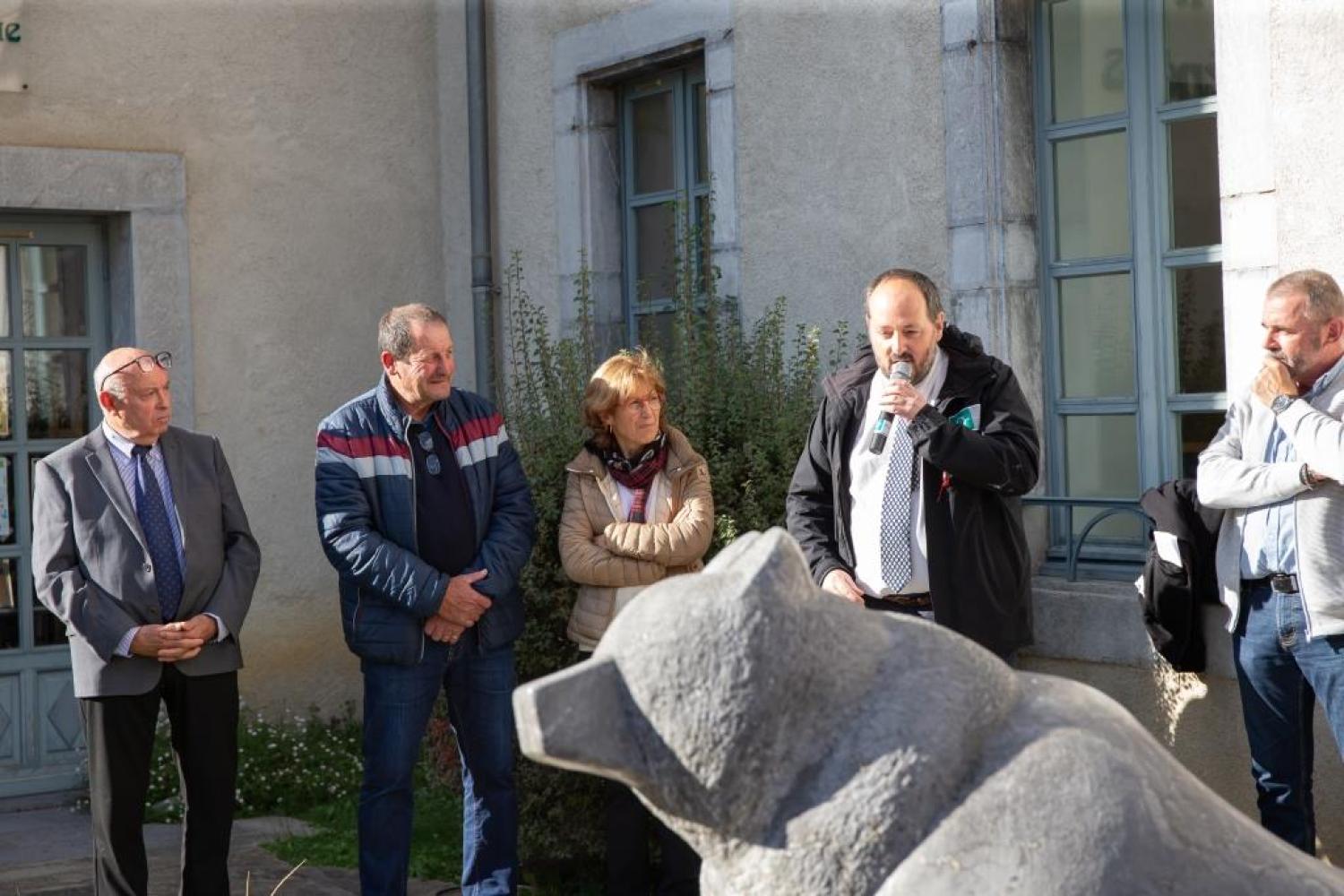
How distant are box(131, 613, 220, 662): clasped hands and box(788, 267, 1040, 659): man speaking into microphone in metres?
1.69

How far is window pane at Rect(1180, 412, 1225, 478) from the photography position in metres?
5.74

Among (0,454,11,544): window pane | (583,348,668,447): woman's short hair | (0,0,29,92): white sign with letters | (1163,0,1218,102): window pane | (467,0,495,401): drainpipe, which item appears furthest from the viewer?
(467,0,495,401): drainpipe

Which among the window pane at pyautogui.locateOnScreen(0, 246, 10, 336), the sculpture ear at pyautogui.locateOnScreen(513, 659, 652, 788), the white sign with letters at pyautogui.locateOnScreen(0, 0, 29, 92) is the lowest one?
the sculpture ear at pyautogui.locateOnScreen(513, 659, 652, 788)

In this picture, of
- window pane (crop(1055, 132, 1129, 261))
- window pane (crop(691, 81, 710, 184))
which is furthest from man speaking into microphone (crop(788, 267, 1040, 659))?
window pane (crop(691, 81, 710, 184))

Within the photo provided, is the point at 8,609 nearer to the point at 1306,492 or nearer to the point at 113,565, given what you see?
the point at 113,565

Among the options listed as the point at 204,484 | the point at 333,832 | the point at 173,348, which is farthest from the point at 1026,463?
the point at 173,348

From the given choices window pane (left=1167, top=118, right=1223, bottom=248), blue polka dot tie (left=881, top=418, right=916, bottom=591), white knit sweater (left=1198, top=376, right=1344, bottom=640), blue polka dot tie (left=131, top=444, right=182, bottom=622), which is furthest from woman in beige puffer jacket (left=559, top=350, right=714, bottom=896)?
window pane (left=1167, top=118, right=1223, bottom=248)

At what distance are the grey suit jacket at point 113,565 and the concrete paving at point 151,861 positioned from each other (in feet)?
3.28

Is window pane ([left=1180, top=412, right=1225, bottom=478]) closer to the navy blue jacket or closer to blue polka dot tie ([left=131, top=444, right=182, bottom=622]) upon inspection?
the navy blue jacket

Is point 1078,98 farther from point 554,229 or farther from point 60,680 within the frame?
point 60,680

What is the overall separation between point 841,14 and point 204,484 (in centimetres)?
310

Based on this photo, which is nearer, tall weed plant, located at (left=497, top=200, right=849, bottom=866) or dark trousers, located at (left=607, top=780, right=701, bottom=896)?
dark trousers, located at (left=607, top=780, right=701, bottom=896)

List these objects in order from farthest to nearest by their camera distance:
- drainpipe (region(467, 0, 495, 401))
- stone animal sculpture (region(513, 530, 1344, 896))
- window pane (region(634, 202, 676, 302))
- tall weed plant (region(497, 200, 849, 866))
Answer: drainpipe (region(467, 0, 495, 401)) < window pane (region(634, 202, 676, 302)) < tall weed plant (region(497, 200, 849, 866)) < stone animal sculpture (region(513, 530, 1344, 896))

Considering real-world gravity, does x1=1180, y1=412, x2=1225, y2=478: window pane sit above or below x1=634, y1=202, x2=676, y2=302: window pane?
below
